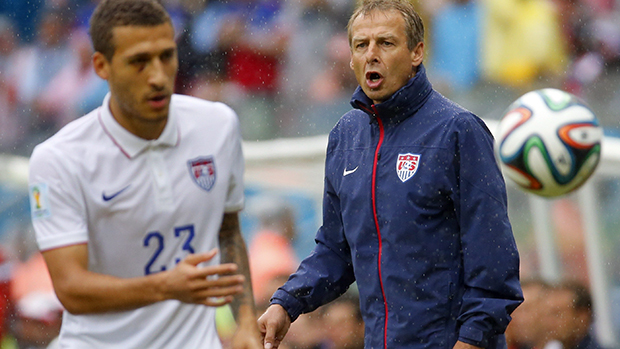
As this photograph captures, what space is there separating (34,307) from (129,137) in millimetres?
5573

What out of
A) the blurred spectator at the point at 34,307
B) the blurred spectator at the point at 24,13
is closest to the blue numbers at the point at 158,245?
the blurred spectator at the point at 34,307

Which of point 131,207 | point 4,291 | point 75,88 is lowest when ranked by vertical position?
point 4,291

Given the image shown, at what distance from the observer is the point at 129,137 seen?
3305 mm

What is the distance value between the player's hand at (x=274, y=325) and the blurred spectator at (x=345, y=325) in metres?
2.90

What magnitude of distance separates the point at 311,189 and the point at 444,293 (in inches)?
175

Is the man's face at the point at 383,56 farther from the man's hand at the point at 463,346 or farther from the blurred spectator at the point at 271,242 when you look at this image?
the blurred spectator at the point at 271,242

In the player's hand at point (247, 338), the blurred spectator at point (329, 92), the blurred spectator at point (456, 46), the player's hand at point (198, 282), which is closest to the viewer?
the player's hand at point (198, 282)

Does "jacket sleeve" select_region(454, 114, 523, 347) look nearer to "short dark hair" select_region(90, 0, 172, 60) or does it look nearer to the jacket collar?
the jacket collar

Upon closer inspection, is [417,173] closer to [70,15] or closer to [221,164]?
[221,164]

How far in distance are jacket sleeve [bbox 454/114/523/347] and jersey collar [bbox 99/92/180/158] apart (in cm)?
110

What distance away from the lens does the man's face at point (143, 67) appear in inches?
121

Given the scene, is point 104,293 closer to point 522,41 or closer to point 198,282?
point 198,282

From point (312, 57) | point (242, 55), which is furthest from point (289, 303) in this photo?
point (242, 55)

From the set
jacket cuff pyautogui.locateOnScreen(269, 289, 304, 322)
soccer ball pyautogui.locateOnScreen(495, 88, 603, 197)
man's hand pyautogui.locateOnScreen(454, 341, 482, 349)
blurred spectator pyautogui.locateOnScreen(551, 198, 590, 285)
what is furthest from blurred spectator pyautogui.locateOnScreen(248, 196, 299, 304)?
man's hand pyautogui.locateOnScreen(454, 341, 482, 349)
